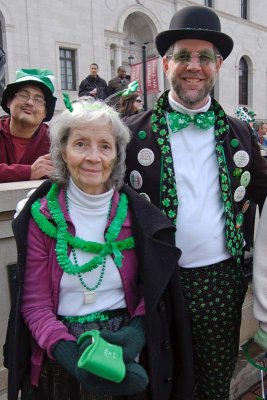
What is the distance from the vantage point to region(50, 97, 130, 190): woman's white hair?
1.60m

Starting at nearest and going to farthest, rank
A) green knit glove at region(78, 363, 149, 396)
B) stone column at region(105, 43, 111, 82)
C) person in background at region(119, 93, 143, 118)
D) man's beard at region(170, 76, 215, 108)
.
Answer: green knit glove at region(78, 363, 149, 396)
man's beard at region(170, 76, 215, 108)
person in background at region(119, 93, 143, 118)
stone column at region(105, 43, 111, 82)

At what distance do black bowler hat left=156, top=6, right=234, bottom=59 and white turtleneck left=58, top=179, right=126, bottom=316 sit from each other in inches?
34.3

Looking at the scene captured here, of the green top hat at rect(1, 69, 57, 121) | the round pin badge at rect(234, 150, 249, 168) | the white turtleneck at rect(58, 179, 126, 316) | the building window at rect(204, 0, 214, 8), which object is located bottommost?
the white turtleneck at rect(58, 179, 126, 316)

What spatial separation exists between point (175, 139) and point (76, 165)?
2.04 ft

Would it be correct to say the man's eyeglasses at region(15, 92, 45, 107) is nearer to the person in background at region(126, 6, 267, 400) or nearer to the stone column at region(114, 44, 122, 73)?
the person in background at region(126, 6, 267, 400)

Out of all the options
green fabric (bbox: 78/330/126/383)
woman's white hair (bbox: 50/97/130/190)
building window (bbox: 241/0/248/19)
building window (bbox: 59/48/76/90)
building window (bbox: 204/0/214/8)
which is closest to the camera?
green fabric (bbox: 78/330/126/383)

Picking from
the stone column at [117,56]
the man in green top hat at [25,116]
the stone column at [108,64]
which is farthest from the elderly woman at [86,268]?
the stone column at [117,56]

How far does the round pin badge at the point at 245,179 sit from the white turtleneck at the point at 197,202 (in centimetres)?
16

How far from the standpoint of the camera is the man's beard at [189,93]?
1.91m

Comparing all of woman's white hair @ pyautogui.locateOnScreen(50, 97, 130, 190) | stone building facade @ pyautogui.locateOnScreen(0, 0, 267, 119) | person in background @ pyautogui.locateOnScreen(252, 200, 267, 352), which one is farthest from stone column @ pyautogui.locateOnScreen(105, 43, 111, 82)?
person in background @ pyautogui.locateOnScreen(252, 200, 267, 352)

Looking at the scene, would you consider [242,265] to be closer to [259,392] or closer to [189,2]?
[259,392]

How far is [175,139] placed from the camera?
1986 mm

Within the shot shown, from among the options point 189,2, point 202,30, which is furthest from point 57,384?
point 189,2

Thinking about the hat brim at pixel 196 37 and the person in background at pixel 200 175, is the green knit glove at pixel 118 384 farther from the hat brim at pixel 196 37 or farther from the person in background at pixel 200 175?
the hat brim at pixel 196 37
